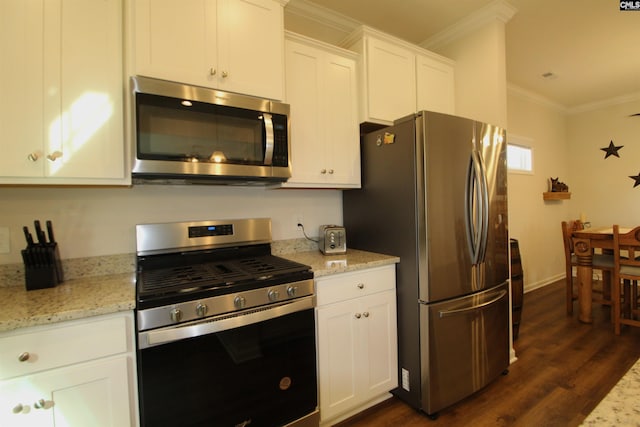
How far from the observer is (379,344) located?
180cm

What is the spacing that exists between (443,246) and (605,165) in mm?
4969

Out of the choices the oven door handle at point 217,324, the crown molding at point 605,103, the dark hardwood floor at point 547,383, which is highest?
the crown molding at point 605,103

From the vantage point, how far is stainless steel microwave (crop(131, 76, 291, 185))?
1.36 metres

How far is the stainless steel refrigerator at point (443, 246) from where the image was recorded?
1.70 meters

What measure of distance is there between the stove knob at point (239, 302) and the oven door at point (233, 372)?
0.05 metres

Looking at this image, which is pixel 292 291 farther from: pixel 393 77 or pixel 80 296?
pixel 393 77

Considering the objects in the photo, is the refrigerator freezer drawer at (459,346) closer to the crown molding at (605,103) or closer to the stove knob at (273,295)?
the stove knob at (273,295)

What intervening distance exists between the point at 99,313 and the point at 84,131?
2.65 feet

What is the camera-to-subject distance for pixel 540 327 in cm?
293

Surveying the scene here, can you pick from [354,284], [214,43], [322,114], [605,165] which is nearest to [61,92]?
[214,43]

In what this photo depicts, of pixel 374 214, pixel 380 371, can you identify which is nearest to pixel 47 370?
pixel 380 371

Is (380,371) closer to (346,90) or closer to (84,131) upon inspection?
(346,90)

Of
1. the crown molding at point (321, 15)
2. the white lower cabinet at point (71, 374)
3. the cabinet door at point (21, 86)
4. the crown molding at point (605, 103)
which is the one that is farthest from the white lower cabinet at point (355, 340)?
the crown molding at point (605, 103)

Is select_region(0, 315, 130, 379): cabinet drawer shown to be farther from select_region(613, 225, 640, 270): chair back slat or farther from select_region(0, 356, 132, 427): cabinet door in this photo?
select_region(613, 225, 640, 270): chair back slat
